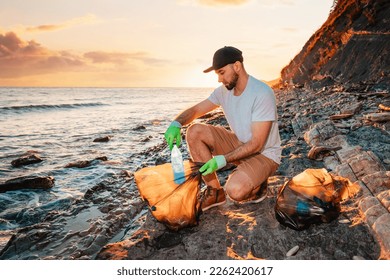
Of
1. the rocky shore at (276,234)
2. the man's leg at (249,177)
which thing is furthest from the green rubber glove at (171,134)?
the rocky shore at (276,234)

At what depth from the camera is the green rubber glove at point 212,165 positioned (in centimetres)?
298

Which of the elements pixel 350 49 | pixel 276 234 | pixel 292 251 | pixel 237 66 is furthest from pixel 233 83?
pixel 350 49

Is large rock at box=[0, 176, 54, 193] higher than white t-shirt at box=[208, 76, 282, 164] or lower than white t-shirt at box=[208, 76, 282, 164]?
lower

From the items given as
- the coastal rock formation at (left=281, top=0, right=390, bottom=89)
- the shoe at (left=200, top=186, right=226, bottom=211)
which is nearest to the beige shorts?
the shoe at (left=200, top=186, right=226, bottom=211)

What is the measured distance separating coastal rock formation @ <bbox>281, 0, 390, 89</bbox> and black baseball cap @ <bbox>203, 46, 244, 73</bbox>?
849cm

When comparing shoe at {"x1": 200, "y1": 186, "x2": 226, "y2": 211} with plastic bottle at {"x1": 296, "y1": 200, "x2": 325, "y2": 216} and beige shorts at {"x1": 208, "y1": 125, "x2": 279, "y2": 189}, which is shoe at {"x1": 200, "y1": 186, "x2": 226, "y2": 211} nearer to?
beige shorts at {"x1": 208, "y1": 125, "x2": 279, "y2": 189}

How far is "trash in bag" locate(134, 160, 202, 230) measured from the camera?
289 cm

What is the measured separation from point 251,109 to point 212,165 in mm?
839

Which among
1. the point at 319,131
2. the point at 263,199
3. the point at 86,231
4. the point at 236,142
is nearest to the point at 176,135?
the point at 236,142

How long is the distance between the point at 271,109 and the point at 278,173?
1586 mm

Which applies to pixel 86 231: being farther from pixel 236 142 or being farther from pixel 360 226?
pixel 360 226

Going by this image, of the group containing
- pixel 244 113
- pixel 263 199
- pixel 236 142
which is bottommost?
pixel 263 199

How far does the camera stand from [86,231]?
360cm

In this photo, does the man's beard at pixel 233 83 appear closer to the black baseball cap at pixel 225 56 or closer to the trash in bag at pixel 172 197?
the black baseball cap at pixel 225 56
